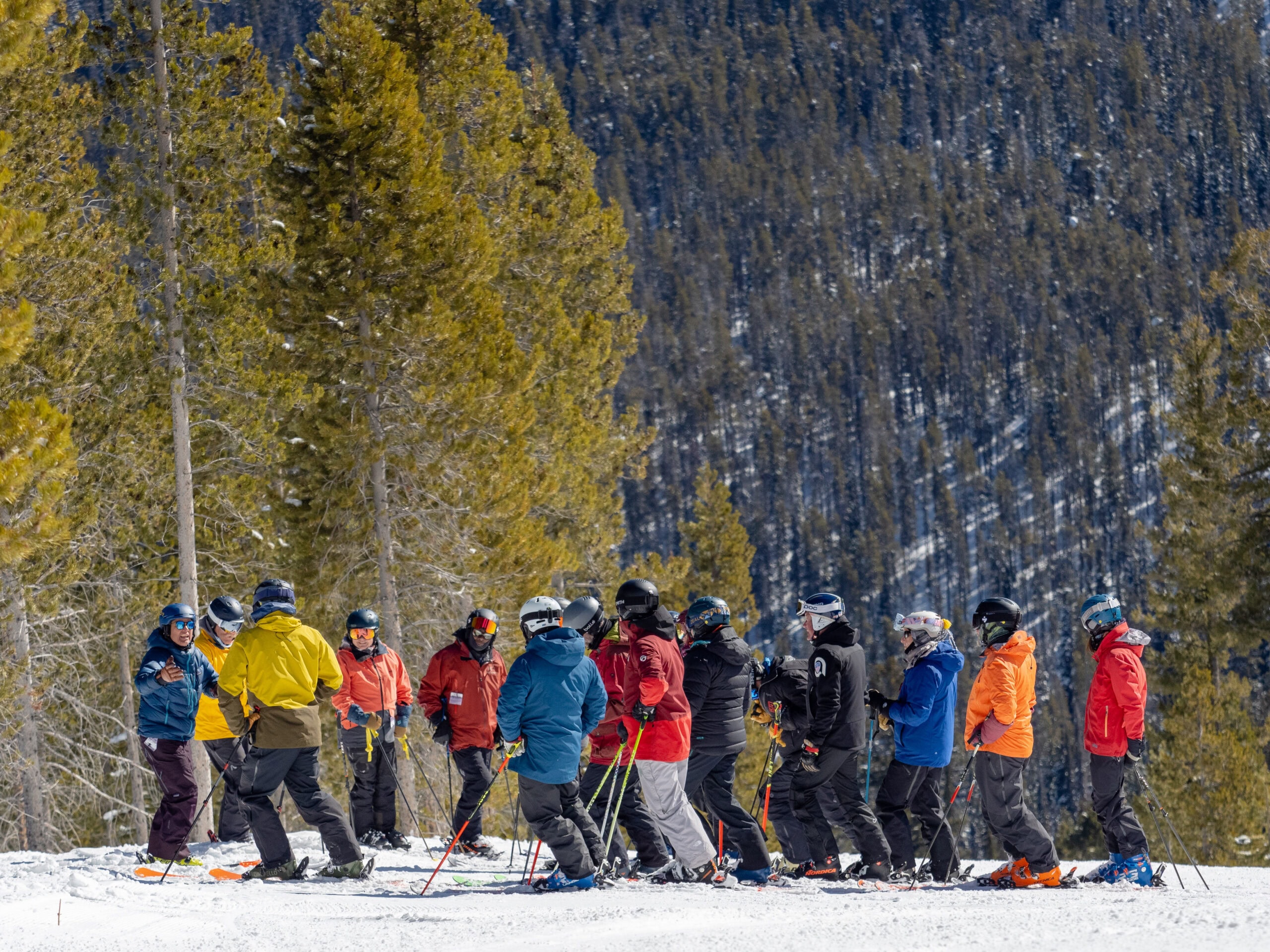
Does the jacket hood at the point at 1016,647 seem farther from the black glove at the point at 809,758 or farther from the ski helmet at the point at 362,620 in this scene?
the ski helmet at the point at 362,620

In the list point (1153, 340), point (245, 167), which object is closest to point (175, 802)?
point (245, 167)

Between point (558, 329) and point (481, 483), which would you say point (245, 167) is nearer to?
point (481, 483)

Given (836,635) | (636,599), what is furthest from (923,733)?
(636,599)

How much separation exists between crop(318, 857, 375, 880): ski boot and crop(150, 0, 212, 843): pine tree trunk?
662 centimetres

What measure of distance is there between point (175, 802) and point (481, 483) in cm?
824

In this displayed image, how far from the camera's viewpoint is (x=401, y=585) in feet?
55.5

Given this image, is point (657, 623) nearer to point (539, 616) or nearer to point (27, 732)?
point (539, 616)

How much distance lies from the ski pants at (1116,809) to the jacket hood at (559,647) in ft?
12.3

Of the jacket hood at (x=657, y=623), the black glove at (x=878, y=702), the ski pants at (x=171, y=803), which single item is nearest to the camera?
the jacket hood at (x=657, y=623)

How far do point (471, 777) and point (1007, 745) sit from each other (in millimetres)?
4207

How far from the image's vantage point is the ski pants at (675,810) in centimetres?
767

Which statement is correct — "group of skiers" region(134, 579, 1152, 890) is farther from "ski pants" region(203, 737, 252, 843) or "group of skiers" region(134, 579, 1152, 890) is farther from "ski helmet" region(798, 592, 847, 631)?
"ski pants" region(203, 737, 252, 843)

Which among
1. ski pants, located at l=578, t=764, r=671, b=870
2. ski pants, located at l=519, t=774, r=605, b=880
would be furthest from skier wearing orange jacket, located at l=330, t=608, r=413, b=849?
ski pants, located at l=519, t=774, r=605, b=880

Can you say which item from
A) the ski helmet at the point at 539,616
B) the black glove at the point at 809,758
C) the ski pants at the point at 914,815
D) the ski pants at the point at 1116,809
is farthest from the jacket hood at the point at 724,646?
the ski pants at the point at 1116,809
